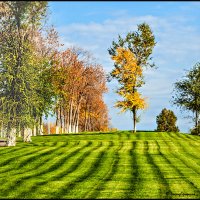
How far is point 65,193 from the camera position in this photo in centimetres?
1925

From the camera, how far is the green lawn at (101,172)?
19.5 meters

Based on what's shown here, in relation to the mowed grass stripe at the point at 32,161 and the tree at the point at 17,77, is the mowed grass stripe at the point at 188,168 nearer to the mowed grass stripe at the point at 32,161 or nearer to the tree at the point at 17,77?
the mowed grass stripe at the point at 32,161

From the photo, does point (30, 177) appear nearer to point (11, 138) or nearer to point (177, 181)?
point (177, 181)

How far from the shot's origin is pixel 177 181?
2284 centimetres

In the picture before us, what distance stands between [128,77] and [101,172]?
37810 mm

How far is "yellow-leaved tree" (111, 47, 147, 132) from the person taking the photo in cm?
6234

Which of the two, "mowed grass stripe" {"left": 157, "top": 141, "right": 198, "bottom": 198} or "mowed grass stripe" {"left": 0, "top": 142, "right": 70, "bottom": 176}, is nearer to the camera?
"mowed grass stripe" {"left": 157, "top": 141, "right": 198, "bottom": 198}

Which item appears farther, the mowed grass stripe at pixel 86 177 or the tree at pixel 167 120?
the tree at pixel 167 120

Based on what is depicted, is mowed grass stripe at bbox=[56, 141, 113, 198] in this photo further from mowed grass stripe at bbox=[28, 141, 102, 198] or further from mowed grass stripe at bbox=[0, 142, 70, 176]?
mowed grass stripe at bbox=[0, 142, 70, 176]

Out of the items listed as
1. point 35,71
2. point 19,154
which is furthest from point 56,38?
point 19,154

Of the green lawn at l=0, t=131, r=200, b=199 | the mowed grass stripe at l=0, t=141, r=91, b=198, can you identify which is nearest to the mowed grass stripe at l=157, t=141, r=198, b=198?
the green lawn at l=0, t=131, r=200, b=199

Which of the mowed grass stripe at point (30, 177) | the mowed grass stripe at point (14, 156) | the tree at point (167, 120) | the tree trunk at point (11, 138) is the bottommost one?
the mowed grass stripe at point (30, 177)

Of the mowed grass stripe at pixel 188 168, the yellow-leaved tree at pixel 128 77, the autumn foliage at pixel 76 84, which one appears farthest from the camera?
the autumn foliage at pixel 76 84

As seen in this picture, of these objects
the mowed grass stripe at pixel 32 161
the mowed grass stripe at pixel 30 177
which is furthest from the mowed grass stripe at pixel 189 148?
the mowed grass stripe at pixel 32 161
